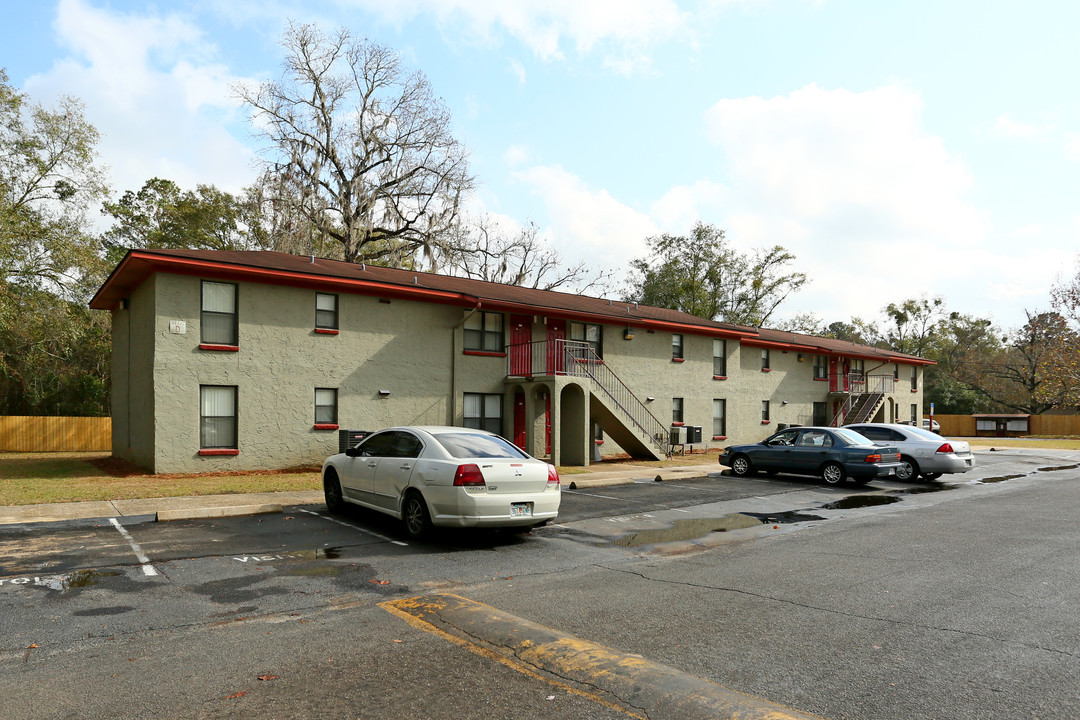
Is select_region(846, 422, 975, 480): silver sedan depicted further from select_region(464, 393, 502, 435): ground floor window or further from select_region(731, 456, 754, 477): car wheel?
select_region(464, 393, 502, 435): ground floor window

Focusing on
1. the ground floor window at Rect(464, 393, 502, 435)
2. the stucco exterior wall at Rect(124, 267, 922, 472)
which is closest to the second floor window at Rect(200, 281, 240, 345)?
the stucco exterior wall at Rect(124, 267, 922, 472)

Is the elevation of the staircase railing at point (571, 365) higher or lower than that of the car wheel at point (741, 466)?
higher

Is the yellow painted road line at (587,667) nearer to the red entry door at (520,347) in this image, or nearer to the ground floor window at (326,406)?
the ground floor window at (326,406)

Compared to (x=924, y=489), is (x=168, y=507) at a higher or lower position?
higher

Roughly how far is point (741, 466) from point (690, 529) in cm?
879

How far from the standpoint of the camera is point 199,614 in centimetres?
598

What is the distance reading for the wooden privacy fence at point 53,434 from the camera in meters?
29.9

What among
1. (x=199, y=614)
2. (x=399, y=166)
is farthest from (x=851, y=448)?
(x=399, y=166)

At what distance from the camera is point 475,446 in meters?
9.78

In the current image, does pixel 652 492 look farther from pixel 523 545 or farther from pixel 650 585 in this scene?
pixel 650 585

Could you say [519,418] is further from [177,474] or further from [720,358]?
[720,358]

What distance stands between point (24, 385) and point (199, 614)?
35.4 m

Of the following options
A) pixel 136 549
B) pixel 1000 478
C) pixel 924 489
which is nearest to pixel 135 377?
pixel 136 549

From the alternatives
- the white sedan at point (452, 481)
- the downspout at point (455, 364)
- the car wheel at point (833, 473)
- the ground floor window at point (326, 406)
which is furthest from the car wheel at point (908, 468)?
the ground floor window at point (326, 406)
